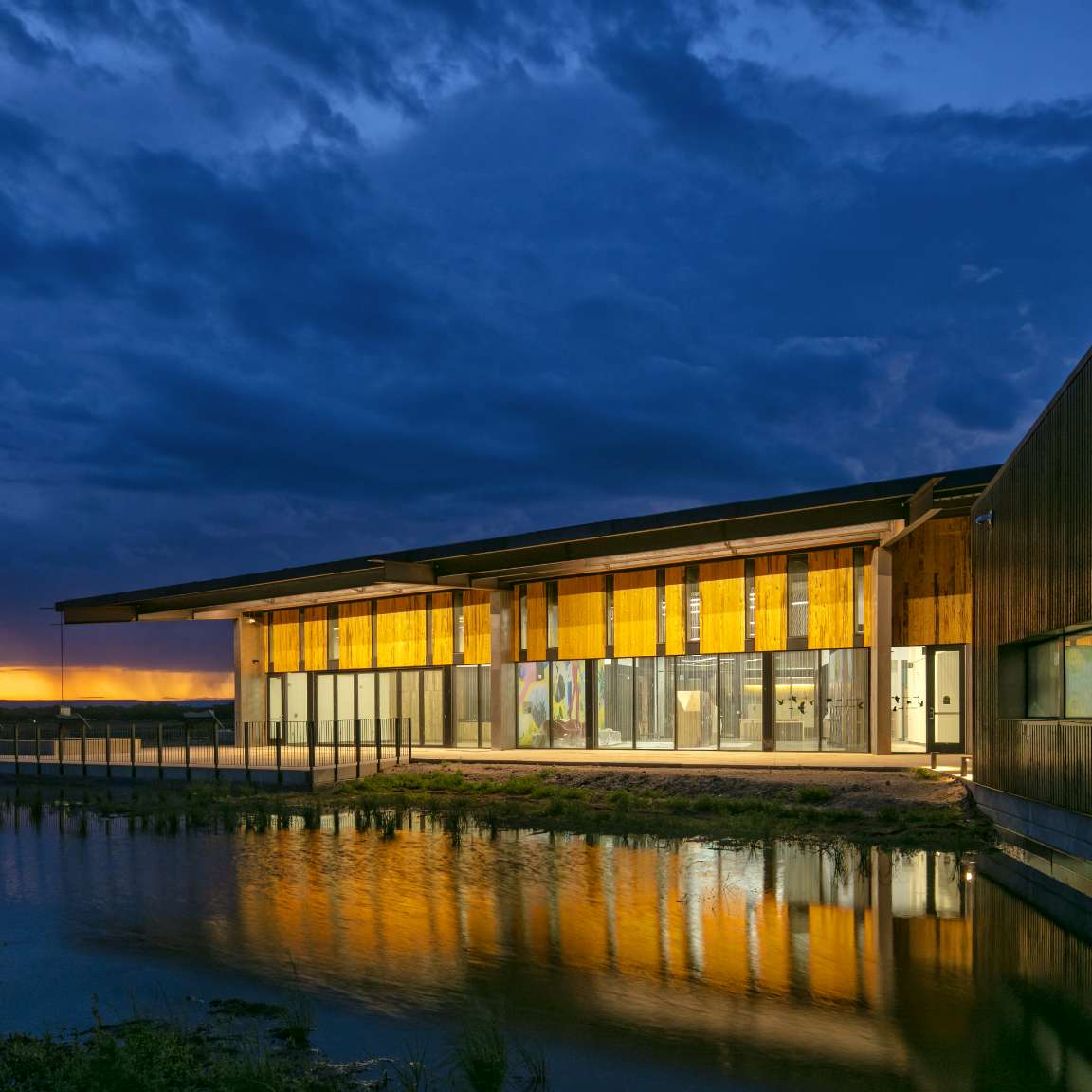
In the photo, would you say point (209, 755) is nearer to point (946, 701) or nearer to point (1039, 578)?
point (946, 701)

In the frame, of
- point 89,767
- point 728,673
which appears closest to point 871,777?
point 728,673

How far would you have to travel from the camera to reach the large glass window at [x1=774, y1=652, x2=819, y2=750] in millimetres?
26812

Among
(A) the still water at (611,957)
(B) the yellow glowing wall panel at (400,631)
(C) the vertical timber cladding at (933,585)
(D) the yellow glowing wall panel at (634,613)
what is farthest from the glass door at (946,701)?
(B) the yellow glowing wall panel at (400,631)

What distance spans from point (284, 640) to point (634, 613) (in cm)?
1486

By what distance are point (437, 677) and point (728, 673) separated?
33.5 ft

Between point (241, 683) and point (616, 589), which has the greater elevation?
point (616, 589)

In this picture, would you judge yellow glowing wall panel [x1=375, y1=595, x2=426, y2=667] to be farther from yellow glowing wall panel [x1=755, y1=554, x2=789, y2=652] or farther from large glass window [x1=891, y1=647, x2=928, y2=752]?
large glass window [x1=891, y1=647, x2=928, y2=752]

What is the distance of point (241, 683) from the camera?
1565 inches

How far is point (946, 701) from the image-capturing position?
83.3 ft

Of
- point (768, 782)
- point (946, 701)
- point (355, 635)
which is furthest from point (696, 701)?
point (355, 635)

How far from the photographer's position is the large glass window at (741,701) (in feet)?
91.3

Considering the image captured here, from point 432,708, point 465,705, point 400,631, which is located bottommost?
point 432,708

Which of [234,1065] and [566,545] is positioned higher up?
[566,545]

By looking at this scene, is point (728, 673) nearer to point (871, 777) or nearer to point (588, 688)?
point (588, 688)
